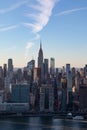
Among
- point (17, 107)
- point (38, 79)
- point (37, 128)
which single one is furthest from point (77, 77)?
point (37, 128)

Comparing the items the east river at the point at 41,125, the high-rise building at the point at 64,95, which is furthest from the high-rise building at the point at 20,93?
the east river at the point at 41,125

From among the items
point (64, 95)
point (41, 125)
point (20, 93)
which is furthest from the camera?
point (20, 93)

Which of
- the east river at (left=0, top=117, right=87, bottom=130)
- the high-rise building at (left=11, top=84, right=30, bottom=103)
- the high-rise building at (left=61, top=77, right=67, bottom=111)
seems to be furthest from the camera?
the high-rise building at (left=11, top=84, right=30, bottom=103)

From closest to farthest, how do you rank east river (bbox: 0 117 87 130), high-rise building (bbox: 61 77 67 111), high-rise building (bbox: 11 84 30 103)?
east river (bbox: 0 117 87 130) < high-rise building (bbox: 61 77 67 111) < high-rise building (bbox: 11 84 30 103)

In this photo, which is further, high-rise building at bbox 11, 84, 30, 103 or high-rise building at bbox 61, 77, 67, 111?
high-rise building at bbox 11, 84, 30, 103

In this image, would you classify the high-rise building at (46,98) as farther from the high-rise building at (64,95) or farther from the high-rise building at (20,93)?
the high-rise building at (20,93)

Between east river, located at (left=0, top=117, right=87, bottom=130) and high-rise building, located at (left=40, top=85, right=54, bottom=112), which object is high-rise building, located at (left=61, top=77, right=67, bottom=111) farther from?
→ east river, located at (left=0, top=117, right=87, bottom=130)

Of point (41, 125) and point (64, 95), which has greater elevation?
Result: point (64, 95)

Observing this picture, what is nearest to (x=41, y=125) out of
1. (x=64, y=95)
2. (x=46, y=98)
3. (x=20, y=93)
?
(x=46, y=98)

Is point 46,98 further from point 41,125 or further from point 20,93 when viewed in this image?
point 41,125

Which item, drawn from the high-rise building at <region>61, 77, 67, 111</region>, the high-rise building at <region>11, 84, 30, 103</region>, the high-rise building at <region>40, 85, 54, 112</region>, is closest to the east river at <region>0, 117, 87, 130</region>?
the high-rise building at <region>40, 85, 54, 112</region>

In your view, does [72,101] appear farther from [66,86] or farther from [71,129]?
[71,129]
